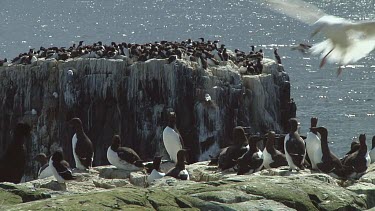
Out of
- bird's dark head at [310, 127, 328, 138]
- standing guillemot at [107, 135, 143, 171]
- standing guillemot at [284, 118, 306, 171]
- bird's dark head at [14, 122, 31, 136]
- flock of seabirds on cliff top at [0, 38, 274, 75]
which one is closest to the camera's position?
bird's dark head at [14, 122, 31, 136]

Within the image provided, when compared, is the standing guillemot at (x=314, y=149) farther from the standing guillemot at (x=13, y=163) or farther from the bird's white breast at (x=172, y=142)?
the standing guillemot at (x=13, y=163)

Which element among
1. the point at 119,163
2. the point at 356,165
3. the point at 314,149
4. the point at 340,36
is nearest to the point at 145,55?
the point at 119,163

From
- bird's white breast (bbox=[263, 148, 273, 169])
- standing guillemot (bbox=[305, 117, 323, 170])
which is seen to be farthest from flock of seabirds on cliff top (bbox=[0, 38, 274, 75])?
bird's white breast (bbox=[263, 148, 273, 169])

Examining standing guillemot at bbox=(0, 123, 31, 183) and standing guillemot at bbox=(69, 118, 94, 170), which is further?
standing guillemot at bbox=(69, 118, 94, 170)

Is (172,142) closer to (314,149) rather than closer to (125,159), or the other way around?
(125,159)

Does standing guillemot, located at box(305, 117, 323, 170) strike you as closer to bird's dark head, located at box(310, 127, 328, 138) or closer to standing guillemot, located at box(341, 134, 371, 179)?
bird's dark head, located at box(310, 127, 328, 138)

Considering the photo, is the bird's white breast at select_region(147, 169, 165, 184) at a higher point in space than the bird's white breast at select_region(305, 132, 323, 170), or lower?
lower

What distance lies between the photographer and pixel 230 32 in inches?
5049

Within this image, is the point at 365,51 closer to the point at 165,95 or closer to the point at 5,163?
the point at 5,163

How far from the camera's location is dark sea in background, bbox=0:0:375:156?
6469cm

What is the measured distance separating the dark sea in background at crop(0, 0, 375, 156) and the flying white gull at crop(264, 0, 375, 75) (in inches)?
1733

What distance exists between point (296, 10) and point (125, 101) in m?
29.8

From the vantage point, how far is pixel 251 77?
1459 inches

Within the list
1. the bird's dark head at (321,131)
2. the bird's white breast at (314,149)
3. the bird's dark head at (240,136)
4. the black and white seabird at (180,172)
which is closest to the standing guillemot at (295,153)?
the bird's white breast at (314,149)
